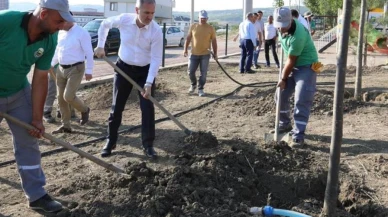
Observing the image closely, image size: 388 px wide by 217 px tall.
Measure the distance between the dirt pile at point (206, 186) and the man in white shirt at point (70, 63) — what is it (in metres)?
2.19

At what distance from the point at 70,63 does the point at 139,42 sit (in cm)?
167

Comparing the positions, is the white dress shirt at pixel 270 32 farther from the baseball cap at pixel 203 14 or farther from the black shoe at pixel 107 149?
the black shoe at pixel 107 149

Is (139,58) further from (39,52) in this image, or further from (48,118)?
(48,118)

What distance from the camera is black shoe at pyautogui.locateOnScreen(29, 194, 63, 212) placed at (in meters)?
4.25

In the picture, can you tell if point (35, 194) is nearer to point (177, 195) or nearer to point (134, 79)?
point (177, 195)

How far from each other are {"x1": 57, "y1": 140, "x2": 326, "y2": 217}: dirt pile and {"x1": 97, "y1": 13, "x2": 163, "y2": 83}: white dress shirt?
43.7 inches

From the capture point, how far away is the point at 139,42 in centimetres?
571

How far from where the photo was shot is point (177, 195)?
4258 millimetres

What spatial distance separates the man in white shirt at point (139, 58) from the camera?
5.54 meters

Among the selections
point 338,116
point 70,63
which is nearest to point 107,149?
point 70,63

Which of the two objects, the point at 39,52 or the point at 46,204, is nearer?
the point at 39,52

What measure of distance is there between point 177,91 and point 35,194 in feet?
22.4

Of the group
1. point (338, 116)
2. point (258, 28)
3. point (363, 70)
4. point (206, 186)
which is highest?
point (258, 28)

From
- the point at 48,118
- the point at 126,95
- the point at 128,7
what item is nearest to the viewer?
the point at 126,95
